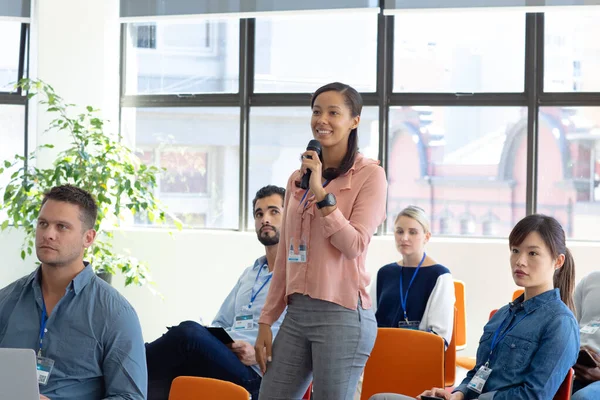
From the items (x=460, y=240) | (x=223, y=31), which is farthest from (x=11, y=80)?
(x=460, y=240)

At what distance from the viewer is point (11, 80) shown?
6.20 meters

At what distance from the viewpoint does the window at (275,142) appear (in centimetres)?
579

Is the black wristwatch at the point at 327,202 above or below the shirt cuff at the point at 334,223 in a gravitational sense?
above

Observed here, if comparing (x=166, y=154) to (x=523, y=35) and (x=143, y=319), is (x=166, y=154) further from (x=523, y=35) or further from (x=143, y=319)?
(x=523, y=35)

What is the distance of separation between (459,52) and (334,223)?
370cm

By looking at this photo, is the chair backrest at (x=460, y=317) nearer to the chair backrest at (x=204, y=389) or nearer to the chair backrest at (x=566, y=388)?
the chair backrest at (x=566, y=388)

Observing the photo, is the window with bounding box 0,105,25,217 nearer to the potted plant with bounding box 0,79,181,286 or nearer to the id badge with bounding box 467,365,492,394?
the potted plant with bounding box 0,79,181,286

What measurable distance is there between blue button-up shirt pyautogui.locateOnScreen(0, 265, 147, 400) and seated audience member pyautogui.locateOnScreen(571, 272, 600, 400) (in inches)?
65.0

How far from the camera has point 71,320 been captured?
210cm

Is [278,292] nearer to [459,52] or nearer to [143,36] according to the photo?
[459,52]

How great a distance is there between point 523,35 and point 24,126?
4.04 metres

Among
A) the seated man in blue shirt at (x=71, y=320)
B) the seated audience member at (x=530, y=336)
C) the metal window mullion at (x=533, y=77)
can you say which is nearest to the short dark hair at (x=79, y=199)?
the seated man in blue shirt at (x=71, y=320)

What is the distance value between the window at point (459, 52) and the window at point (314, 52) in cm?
23

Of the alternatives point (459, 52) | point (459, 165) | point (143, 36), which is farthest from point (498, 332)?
point (143, 36)
